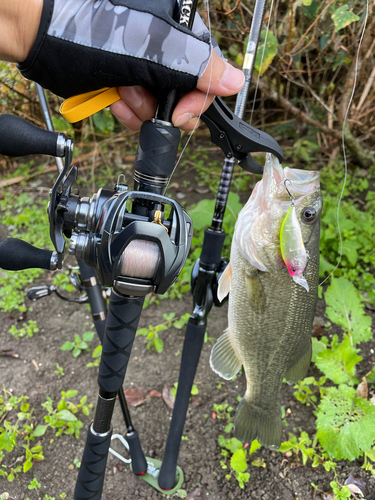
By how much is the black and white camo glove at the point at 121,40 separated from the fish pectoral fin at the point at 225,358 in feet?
3.18

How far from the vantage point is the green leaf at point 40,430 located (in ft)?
5.94

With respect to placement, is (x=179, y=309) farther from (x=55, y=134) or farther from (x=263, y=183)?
(x=55, y=134)

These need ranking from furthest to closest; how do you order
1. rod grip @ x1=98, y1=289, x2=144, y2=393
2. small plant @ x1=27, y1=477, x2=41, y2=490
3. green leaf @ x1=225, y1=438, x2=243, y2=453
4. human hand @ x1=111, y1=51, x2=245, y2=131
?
green leaf @ x1=225, y1=438, x2=243, y2=453 < small plant @ x1=27, y1=477, x2=41, y2=490 < rod grip @ x1=98, y1=289, x2=144, y2=393 < human hand @ x1=111, y1=51, x2=245, y2=131

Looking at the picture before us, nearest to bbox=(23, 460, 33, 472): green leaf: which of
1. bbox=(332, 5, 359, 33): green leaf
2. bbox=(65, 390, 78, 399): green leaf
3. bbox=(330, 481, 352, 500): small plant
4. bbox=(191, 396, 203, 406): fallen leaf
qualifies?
bbox=(65, 390, 78, 399): green leaf

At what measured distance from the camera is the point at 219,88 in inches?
36.0

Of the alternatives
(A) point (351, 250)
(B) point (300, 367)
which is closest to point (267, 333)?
(B) point (300, 367)

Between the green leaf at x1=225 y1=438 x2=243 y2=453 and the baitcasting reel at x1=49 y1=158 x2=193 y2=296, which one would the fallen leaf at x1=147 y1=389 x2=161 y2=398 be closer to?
the green leaf at x1=225 y1=438 x2=243 y2=453

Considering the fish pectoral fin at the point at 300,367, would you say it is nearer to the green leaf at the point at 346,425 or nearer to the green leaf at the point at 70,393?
the green leaf at the point at 346,425

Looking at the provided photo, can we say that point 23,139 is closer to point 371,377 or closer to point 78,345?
point 78,345

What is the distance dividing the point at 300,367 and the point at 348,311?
76 centimetres

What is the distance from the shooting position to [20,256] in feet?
2.82

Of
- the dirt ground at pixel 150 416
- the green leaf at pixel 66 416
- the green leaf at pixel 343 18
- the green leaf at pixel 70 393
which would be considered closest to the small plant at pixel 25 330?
the dirt ground at pixel 150 416

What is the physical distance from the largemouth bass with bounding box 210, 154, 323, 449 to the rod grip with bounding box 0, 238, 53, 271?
63cm

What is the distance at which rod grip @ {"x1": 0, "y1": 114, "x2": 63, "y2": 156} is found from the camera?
819 mm
